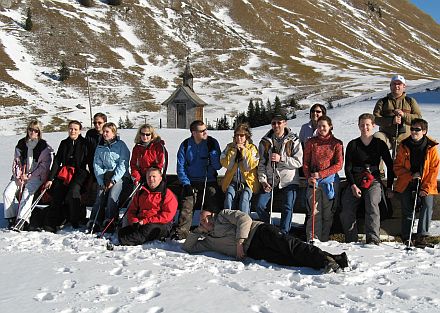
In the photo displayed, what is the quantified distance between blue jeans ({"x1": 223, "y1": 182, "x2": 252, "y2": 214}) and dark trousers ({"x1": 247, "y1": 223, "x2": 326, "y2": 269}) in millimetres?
1104

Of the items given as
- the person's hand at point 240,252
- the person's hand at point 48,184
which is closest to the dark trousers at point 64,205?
the person's hand at point 48,184

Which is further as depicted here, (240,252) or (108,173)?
(108,173)

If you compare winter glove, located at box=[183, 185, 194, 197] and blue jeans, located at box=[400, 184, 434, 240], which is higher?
winter glove, located at box=[183, 185, 194, 197]

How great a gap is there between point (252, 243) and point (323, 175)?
1773 mm

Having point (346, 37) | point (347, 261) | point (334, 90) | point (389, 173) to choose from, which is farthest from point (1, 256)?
point (346, 37)

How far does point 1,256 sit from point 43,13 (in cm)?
11093

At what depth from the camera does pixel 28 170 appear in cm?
892

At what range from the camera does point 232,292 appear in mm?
5500

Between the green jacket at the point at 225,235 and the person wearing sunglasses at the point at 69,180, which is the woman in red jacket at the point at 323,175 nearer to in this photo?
the green jacket at the point at 225,235

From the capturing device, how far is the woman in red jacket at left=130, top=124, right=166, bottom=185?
838 cm

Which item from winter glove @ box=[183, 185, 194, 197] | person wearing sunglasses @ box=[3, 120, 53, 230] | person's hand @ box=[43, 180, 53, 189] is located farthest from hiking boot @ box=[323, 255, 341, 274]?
person wearing sunglasses @ box=[3, 120, 53, 230]

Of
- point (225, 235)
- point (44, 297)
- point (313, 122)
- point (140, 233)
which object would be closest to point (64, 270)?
point (44, 297)

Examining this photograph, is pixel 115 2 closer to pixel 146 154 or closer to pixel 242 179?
pixel 146 154

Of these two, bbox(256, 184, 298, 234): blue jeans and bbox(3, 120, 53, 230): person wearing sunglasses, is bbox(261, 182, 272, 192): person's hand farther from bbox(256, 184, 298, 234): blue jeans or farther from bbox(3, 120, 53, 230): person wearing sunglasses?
bbox(3, 120, 53, 230): person wearing sunglasses
